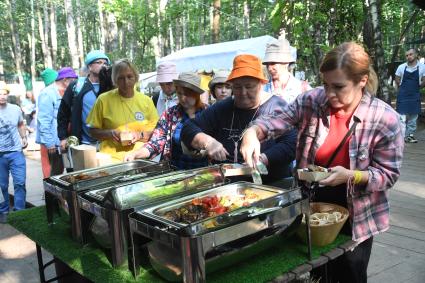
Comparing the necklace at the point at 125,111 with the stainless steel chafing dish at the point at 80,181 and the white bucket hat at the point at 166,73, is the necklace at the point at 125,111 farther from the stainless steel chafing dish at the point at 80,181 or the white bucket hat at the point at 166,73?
the stainless steel chafing dish at the point at 80,181

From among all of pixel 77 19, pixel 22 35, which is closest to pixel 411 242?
pixel 77 19

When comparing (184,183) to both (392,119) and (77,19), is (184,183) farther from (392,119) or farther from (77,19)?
(77,19)

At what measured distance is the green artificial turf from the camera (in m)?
1.56

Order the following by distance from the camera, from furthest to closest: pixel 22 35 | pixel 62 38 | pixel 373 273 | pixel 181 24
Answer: pixel 62 38, pixel 22 35, pixel 181 24, pixel 373 273

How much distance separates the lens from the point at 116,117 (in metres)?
3.50

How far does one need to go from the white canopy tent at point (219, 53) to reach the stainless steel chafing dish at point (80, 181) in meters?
6.61

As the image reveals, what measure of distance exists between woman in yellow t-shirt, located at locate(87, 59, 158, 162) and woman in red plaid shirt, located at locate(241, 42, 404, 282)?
169cm

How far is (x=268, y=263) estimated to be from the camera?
164 cm

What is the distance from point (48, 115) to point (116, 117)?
172cm

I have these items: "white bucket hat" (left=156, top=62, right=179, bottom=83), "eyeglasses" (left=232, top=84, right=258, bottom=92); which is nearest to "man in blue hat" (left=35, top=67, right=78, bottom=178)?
"white bucket hat" (left=156, top=62, right=179, bottom=83)

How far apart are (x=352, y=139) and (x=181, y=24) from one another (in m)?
34.0

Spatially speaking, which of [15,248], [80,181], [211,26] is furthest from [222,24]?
Answer: [80,181]

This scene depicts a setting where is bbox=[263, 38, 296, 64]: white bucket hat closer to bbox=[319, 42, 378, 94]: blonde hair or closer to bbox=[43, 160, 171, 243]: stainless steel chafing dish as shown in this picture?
bbox=[43, 160, 171, 243]: stainless steel chafing dish

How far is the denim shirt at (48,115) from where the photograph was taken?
4.78 meters
